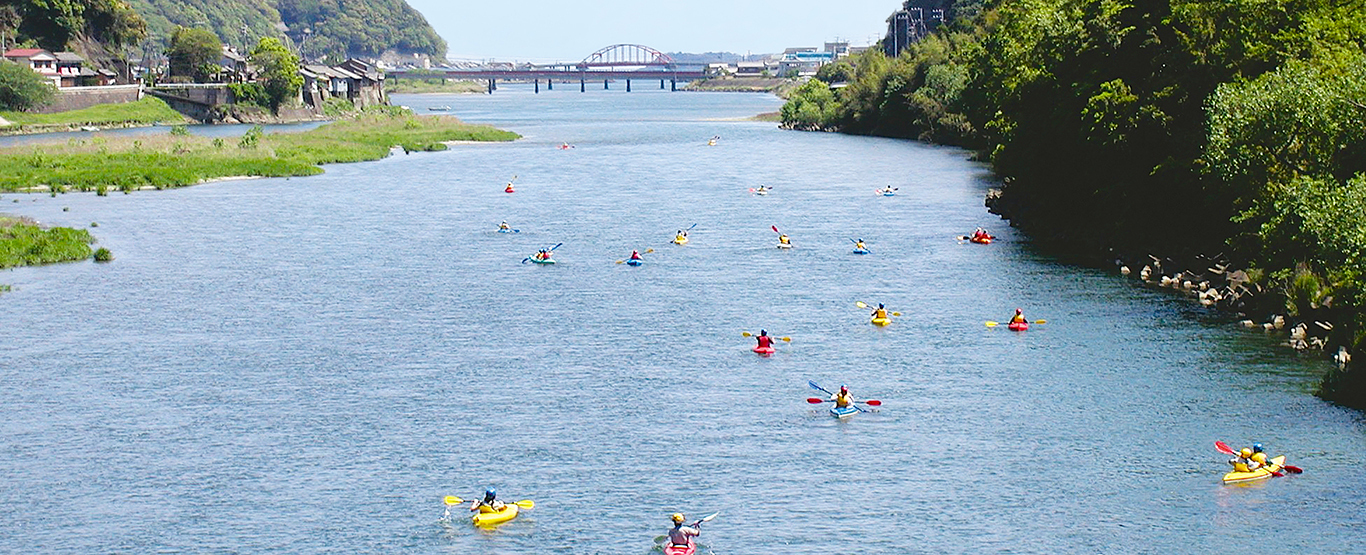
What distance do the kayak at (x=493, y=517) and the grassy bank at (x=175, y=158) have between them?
68.0 meters

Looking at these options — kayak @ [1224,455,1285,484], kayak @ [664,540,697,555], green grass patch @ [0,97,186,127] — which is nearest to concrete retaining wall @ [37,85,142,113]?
green grass patch @ [0,97,186,127]

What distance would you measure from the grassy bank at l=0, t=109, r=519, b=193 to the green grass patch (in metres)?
33.4

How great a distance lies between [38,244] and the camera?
66.8 m

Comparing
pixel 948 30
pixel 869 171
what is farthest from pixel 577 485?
pixel 948 30

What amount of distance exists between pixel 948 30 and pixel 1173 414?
133748mm

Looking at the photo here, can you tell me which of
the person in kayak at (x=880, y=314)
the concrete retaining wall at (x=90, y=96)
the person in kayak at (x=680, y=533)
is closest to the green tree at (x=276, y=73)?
the concrete retaining wall at (x=90, y=96)

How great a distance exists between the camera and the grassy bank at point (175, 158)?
316 feet

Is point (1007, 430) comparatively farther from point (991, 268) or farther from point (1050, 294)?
point (991, 268)

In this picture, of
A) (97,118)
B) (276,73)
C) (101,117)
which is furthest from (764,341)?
(276,73)

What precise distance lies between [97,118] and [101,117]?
3.36ft

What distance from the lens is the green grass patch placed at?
156m

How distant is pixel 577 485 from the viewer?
3494 cm

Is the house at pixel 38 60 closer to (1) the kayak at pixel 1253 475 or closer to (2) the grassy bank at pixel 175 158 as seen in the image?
(2) the grassy bank at pixel 175 158

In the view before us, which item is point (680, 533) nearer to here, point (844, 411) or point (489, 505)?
point (489, 505)
